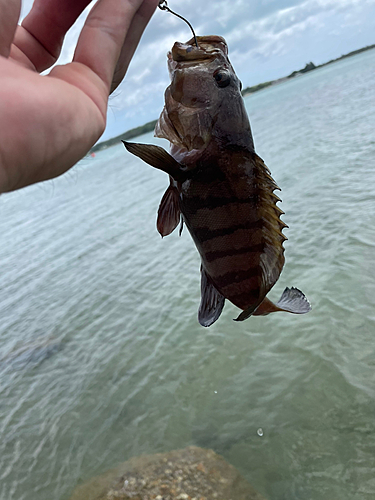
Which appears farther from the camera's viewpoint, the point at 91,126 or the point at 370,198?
the point at 370,198

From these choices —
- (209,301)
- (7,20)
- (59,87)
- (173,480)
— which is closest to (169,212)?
(209,301)

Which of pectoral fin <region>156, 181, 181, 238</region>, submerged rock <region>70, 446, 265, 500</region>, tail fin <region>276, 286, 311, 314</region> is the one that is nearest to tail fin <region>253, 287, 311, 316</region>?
tail fin <region>276, 286, 311, 314</region>

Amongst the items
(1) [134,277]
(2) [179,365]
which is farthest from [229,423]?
(1) [134,277]

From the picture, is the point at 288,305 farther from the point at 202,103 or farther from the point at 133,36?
the point at 133,36

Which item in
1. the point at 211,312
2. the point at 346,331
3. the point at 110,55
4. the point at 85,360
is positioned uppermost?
the point at 110,55

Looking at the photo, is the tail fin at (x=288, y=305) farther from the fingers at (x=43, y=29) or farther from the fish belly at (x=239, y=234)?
the fingers at (x=43, y=29)

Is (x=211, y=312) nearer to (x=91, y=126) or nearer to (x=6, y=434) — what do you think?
(x=91, y=126)
